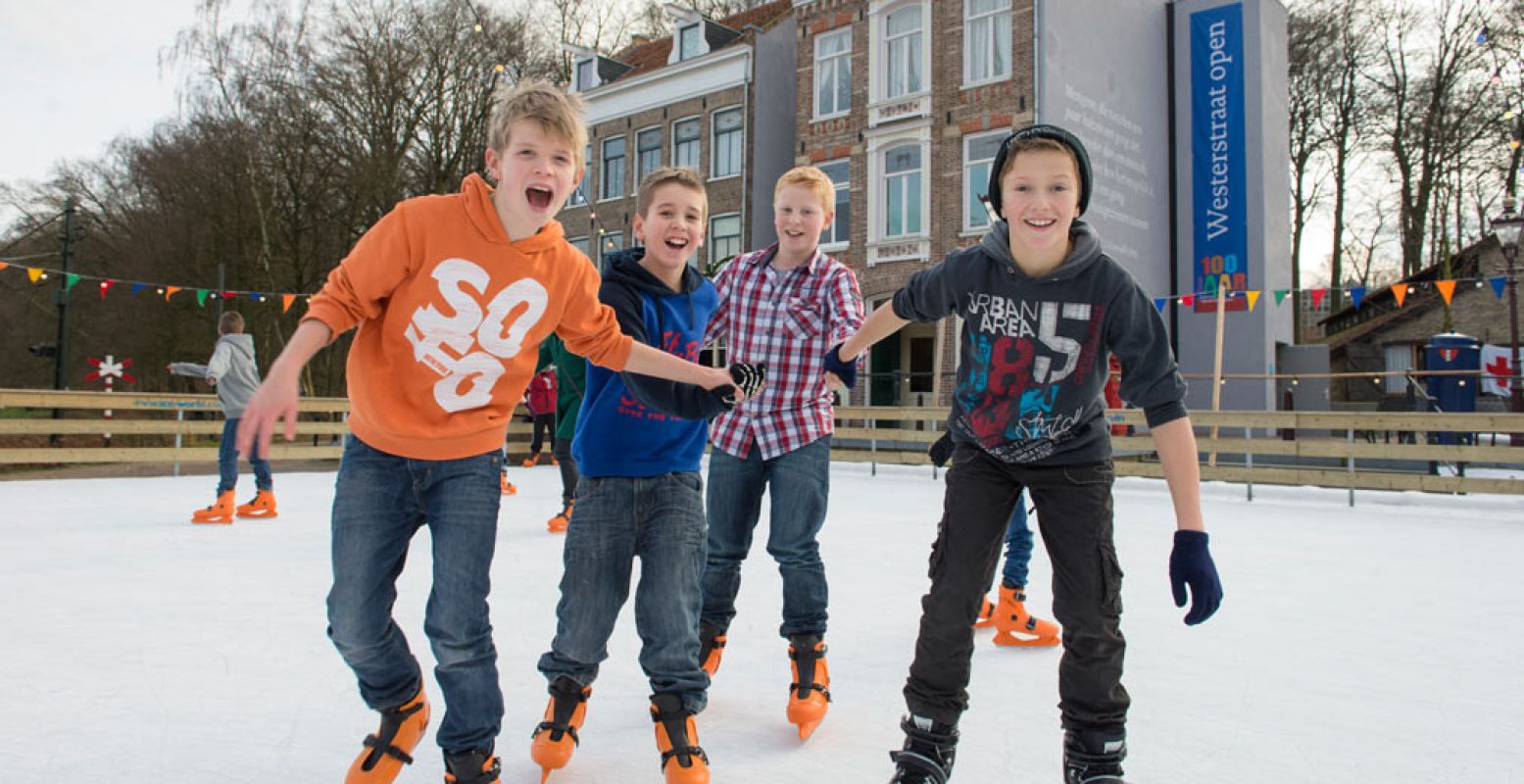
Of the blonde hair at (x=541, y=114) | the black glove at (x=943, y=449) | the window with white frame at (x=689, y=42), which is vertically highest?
the window with white frame at (x=689, y=42)

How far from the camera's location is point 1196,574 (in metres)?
1.80

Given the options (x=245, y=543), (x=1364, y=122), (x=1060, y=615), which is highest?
(x=1364, y=122)

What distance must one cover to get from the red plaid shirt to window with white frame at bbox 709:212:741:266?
1772 centimetres

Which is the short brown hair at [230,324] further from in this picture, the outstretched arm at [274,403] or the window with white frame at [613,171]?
the window with white frame at [613,171]

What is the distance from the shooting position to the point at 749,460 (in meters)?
2.67

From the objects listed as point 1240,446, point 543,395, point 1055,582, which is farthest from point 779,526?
point 543,395

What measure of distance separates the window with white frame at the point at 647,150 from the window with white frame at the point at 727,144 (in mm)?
1643

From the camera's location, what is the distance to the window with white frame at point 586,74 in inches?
949

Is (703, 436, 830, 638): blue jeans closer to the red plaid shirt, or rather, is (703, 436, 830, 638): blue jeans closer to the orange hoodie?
the red plaid shirt

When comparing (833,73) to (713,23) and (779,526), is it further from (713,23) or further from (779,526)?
(779,526)

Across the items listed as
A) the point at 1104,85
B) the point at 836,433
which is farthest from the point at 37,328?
the point at 1104,85

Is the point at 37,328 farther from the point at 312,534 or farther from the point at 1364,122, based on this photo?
the point at 1364,122

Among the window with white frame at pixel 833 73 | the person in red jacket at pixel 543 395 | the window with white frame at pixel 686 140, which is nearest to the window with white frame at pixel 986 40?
the window with white frame at pixel 833 73

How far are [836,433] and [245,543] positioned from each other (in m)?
8.20
